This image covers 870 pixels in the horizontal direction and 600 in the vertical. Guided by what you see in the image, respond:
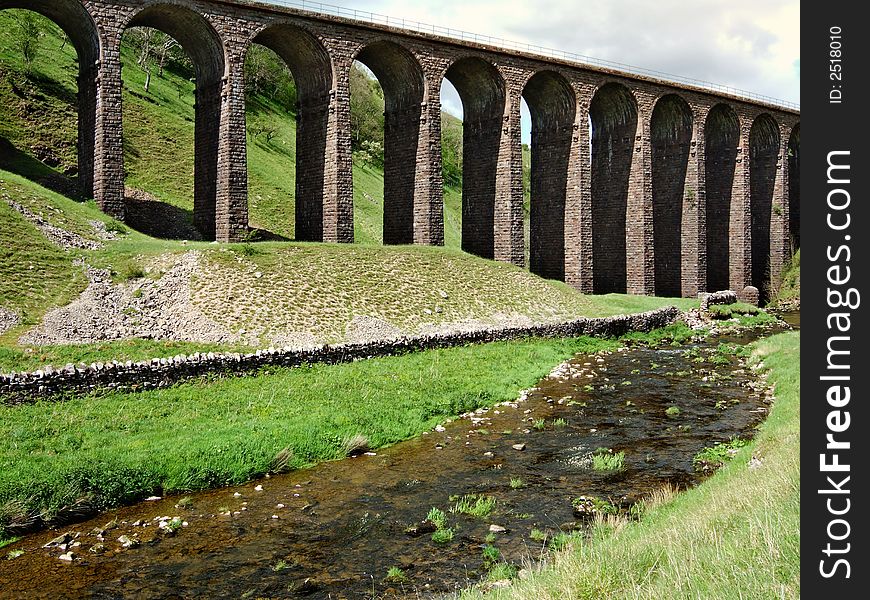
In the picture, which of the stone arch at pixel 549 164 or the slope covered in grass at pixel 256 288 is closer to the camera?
the slope covered in grass at pixel 256 288

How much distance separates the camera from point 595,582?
6.95 meters

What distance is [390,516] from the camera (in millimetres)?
13188

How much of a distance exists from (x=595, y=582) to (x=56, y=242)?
27.6 metres

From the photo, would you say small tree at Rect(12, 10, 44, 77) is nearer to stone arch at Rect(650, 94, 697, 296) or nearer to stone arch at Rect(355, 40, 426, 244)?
stone arch at Rect(355, 40, 426, 244)

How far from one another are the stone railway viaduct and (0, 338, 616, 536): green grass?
1869 centimetres

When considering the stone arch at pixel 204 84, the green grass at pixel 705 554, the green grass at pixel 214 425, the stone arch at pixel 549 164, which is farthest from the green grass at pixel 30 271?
the stone arch at pixel 549 164

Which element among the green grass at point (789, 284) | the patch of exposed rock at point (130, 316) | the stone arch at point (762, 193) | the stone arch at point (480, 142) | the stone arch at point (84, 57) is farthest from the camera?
the stone arch at point (762, 193)

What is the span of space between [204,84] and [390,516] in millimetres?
33717

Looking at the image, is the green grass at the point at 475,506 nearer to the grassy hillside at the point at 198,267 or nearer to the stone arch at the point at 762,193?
the grassy hillside at the point at 198,267

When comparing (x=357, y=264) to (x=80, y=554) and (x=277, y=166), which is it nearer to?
(x=80, y=554)

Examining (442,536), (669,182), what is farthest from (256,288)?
(669,182)

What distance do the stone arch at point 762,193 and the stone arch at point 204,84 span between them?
49.4 meters

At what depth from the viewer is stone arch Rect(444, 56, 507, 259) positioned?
4750 centimetres

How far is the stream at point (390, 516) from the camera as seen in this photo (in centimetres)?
1057
